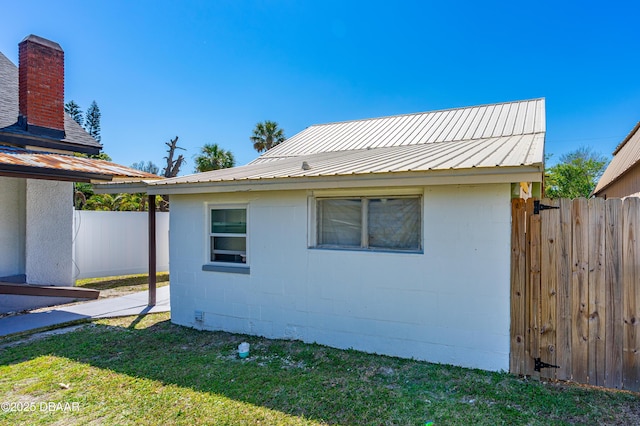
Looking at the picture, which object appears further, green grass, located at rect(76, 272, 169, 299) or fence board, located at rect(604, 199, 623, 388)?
green grass, located at rect(76, 272, 169, 299)

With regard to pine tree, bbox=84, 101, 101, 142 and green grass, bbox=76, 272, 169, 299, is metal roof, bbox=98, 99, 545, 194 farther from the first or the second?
pine tree, bbox=84, 101, 101, 142

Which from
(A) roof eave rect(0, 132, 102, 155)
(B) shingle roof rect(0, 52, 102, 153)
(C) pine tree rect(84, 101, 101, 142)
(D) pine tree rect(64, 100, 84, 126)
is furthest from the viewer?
(C) pine tree rect(84, 101, 101, 142)

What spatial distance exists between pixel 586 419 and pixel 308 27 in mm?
13456

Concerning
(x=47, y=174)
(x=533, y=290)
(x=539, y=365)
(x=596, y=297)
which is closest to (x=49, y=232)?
(x=47, y=174)

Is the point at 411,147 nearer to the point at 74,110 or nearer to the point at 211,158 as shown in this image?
the point at 211,158

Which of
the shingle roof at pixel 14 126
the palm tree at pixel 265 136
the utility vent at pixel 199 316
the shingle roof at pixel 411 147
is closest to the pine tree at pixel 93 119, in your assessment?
the palm tree at pixel 265 136

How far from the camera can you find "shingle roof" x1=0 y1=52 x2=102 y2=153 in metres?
8.53

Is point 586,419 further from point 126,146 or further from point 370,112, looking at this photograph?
point 126,146

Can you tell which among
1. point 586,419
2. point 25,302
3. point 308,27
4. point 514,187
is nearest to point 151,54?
point 308,27

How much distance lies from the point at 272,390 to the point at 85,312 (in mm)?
5815

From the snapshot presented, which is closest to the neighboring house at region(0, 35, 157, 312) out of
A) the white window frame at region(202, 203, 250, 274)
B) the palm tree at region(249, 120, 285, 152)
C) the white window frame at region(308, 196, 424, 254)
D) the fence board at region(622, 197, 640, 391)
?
the white window frame at region(202, 203, 250, 274)

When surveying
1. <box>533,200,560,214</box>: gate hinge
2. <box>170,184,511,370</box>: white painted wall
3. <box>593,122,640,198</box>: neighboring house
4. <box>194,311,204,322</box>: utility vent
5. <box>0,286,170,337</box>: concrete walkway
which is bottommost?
<box>0,286,170,337</box>: concrete walkway

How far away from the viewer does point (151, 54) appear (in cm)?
1511

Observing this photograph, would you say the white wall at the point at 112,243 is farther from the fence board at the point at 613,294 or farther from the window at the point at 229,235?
the fence board at the point at 613,294
